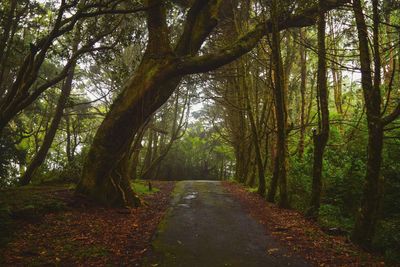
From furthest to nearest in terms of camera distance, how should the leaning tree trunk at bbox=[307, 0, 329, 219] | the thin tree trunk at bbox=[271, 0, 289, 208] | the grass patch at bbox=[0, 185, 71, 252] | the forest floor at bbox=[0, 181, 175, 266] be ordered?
the thin tree trunk at bbox=[271, 0, 289, 208] < the leaning tree trunk at bbox=[307, 0, 329, 219] < the grass patch at bbox=[0, 185, 71, 252] < the forest floor at bbox=[0, 181, 175, 266]

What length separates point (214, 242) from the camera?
6.84 metres

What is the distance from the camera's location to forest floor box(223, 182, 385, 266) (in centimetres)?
591

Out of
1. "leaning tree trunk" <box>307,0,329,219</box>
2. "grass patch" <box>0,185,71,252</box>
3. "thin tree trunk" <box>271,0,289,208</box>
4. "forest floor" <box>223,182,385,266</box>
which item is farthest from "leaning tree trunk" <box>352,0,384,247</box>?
"grass patch" <box>0,185,71,252</box>

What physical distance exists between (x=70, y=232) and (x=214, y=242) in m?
3.17

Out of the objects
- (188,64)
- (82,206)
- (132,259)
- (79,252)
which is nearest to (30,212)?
(82,206)

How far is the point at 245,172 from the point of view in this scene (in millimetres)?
21953

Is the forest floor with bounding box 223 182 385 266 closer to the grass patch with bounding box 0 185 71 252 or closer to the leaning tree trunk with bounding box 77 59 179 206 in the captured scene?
the leaning tree trunk with bounding box 77 59 179 206

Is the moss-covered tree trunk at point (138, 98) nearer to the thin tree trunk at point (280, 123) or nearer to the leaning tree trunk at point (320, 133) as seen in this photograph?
the thin tree trunk at point (280, 123)

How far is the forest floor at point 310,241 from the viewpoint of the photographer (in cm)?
591

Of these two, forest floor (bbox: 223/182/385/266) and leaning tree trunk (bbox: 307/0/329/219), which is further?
leaning tree trunk (bbox: 307/0/329/219)

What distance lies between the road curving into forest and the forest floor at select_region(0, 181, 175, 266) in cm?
39

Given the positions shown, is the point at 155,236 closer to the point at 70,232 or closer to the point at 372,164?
the point at 70,232

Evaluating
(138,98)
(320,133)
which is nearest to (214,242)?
(320,133)

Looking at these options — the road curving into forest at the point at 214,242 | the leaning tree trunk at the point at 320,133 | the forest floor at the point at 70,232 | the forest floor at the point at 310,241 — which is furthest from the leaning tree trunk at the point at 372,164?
the forest floor at the point at 70,232
